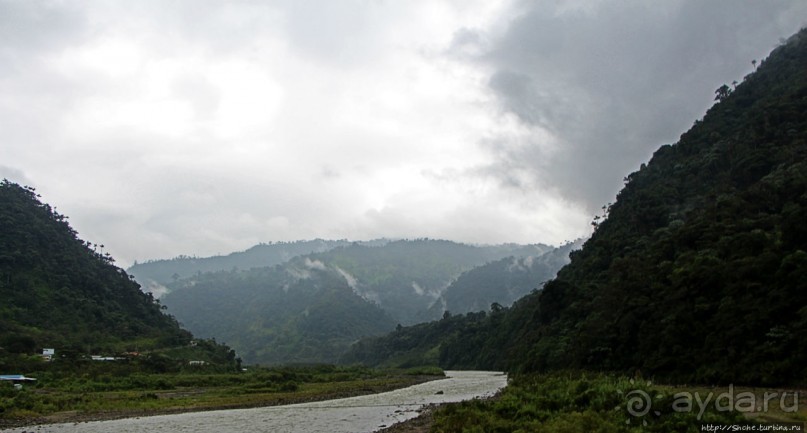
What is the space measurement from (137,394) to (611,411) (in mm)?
55407

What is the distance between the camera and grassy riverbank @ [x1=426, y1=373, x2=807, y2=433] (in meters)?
24.9

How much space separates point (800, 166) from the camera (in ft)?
201

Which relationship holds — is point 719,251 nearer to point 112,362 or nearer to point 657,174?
point 657,174

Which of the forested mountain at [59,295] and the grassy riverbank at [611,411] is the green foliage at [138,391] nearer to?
the forested mountain at [59,295]

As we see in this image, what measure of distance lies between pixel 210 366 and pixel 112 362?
74.2ft

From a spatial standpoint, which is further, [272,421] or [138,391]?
[138,391]

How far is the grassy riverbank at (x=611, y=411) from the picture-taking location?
81.6ft

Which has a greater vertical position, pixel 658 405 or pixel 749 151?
pixel 749 151

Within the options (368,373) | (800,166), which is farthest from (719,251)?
(368,373)

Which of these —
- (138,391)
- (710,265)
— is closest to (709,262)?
(710,265)

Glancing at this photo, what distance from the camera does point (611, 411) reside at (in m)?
29.4

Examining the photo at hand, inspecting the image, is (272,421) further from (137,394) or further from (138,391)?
(138,391)

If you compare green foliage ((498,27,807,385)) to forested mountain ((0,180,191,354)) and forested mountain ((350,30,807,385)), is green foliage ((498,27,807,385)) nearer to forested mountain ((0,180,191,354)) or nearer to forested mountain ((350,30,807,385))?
forested mountain ((350,30,807,385))

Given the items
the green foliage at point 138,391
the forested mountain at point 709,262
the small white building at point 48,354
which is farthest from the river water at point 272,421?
the small white building at point 48,354
